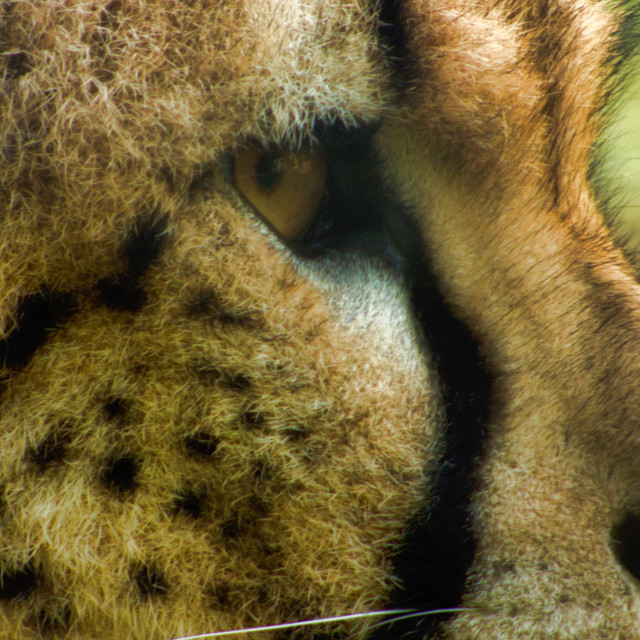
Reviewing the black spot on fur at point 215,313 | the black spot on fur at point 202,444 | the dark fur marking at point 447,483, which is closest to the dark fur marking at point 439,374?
the dark fur marking at point 447,483

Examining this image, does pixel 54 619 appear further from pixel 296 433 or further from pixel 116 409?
pixel 296 433

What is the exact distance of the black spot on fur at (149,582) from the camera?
31.0 inches

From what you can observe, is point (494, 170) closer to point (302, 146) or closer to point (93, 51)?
point (302, 146)

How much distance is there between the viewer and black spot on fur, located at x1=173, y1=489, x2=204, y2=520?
774 millimetres

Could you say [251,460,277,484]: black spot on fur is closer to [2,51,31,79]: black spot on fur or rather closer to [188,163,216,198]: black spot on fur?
[188,163,216,198]: black spot on fur

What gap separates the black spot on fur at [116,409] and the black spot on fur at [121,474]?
5 centimetres

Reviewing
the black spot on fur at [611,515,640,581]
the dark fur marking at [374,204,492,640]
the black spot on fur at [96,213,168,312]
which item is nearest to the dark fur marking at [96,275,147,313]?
the black spot on fur at [96,213,168,312]

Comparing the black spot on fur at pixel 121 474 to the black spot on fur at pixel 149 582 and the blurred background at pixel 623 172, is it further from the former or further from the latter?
the blurred background at pixel 623 172

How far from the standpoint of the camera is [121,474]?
0.77 meters

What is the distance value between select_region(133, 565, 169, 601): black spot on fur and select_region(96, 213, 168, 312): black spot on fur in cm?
33

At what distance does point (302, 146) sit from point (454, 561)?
556 millimetres

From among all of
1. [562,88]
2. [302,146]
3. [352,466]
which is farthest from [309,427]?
[562,88]

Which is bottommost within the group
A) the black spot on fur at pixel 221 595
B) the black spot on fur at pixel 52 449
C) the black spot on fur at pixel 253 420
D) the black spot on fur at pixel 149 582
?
the black spot on fur at pixel 149 582

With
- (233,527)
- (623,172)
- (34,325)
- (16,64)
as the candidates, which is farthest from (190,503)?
(623,172)
